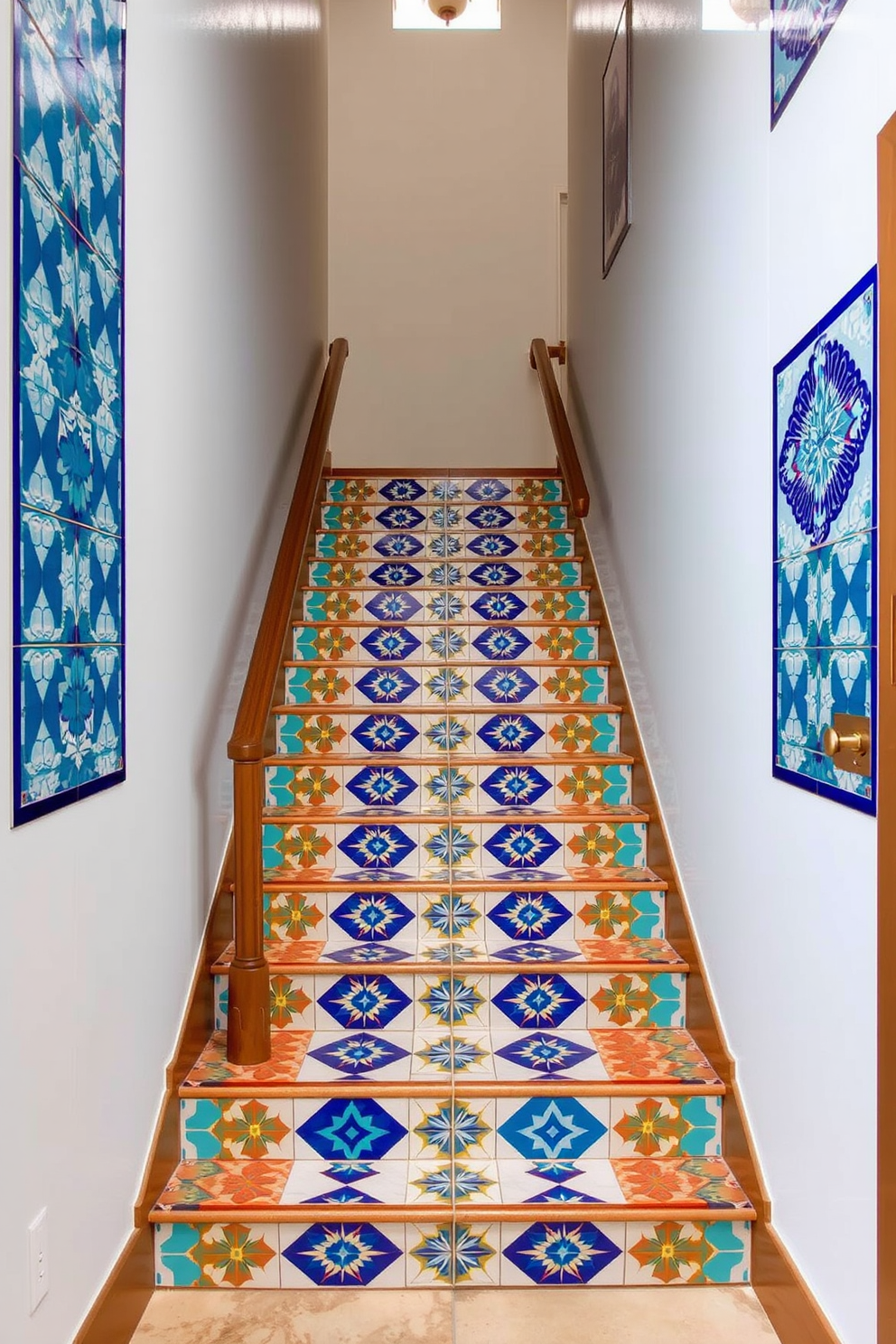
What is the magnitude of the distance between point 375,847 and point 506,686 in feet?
2.76

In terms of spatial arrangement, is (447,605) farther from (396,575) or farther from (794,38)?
(794,38)

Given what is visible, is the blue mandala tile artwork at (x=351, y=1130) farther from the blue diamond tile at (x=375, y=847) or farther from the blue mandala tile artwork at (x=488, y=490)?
the blue mandala tile artwork at (x=488, y=490)

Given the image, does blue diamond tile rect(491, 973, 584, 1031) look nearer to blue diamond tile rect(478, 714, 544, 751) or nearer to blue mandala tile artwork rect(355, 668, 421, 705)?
blue diamond tile rect(478, 714, 544, 751)

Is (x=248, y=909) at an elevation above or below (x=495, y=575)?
below

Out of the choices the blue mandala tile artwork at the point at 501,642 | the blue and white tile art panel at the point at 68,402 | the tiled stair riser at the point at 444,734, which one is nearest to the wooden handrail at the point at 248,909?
the blue and white tile art panel at the point at 68,402

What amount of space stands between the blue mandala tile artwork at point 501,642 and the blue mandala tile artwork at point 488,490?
3.77 ft

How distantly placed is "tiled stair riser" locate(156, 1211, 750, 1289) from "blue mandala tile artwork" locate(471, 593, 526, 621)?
228 cm

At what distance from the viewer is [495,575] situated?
4.17m

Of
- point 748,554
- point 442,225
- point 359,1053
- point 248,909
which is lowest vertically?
point 359,1053

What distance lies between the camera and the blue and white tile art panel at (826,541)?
58.6 inches

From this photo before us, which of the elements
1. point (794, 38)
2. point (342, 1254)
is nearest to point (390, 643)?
point (342, 1254)

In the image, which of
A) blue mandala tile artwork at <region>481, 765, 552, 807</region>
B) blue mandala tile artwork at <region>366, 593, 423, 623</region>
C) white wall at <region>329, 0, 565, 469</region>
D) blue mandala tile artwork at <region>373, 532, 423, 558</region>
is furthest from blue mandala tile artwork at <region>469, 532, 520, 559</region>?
white wall at <region>329, 0, 565, 469</region>

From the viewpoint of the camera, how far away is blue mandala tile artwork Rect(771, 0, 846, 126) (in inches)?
64.6

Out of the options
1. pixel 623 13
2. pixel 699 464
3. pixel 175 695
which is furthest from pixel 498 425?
pixel 175 695
